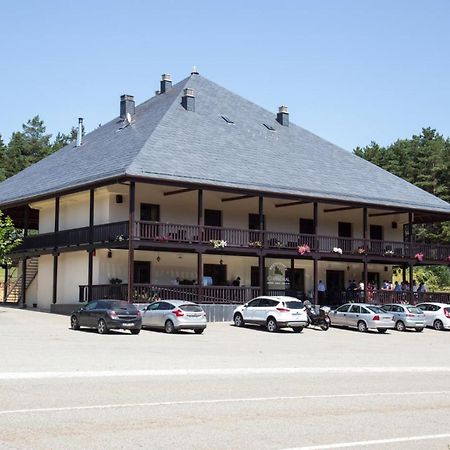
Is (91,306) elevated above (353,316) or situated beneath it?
elevated above

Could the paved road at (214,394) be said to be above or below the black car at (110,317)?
below

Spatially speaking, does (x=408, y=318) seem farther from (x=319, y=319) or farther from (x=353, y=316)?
(x=319, y=319)

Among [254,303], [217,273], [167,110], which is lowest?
[254,303]


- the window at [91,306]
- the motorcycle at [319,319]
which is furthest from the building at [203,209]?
the window at [91,306]

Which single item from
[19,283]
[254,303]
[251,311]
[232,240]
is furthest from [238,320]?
[19,283]

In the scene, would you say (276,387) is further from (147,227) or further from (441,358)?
(147,227)

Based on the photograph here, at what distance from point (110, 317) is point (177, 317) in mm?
2863

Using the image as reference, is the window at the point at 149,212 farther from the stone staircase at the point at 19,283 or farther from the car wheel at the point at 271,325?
the car wheel at the point at 271,325

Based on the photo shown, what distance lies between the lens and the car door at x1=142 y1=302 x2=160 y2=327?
33.3 meters

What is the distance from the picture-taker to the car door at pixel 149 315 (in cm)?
3334

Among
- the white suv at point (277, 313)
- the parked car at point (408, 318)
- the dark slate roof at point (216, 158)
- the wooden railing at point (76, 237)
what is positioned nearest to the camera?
the white suv at point (277, 313)

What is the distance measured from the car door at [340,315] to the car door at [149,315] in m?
10.1

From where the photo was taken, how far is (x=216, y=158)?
43.7 meters

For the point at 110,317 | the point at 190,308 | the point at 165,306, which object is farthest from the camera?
the point at 165,306
